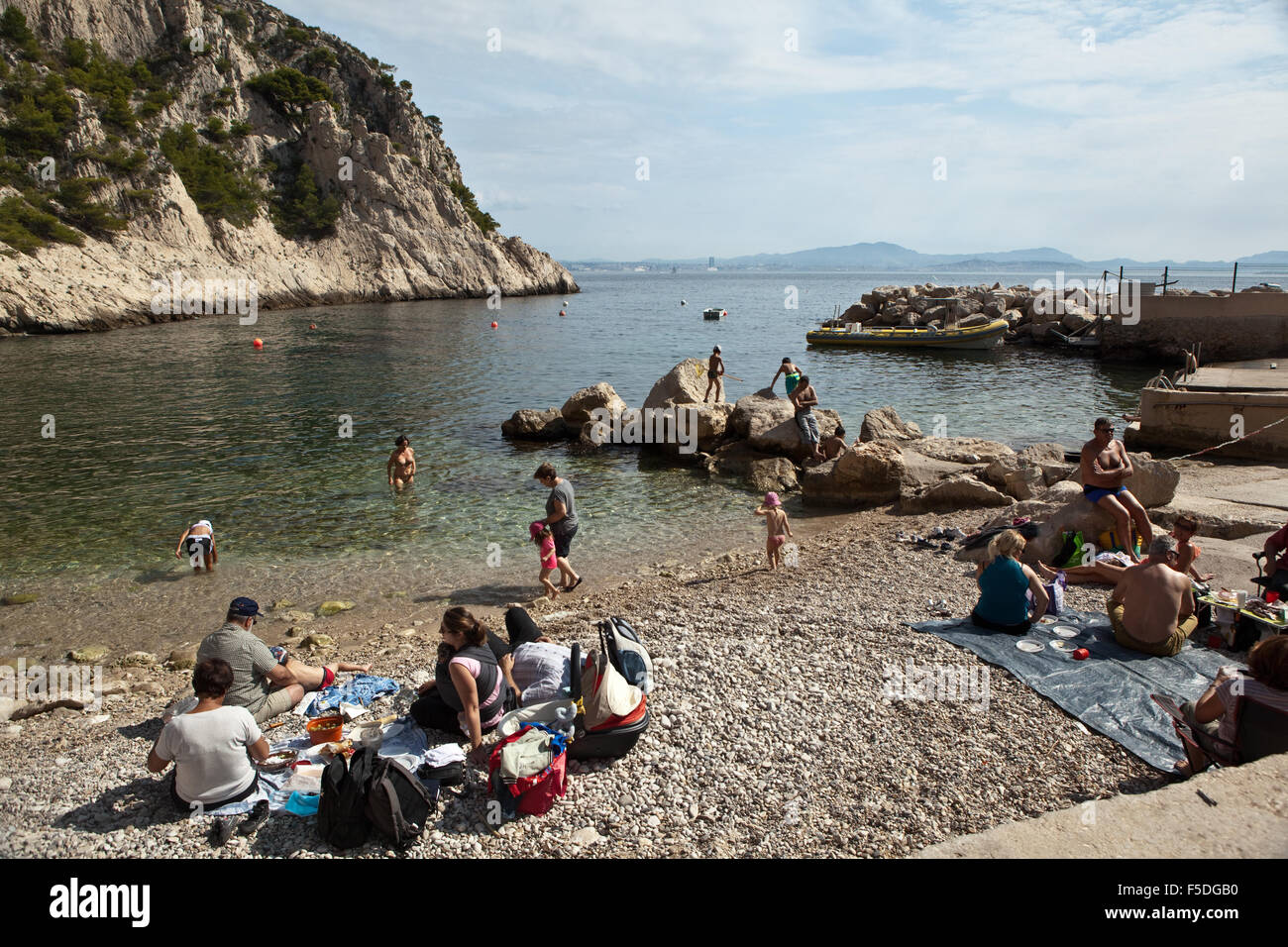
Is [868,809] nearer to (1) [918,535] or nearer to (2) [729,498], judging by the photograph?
(1) [918,535]

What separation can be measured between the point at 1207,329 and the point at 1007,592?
113ft

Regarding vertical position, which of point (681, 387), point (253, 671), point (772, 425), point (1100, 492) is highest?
point (681, 387)

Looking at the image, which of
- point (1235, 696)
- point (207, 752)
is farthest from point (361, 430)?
point (1235, 696)

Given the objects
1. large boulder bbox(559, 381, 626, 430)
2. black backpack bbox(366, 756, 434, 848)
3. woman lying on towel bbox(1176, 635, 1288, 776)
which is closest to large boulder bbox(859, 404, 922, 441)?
large boulder bbox(559, 381, 626, 430)

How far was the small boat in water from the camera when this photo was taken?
42844 millimetres

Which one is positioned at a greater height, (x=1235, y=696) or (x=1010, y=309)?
(x=1010, y=309)

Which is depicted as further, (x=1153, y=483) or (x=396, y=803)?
(x=1153, y=483)

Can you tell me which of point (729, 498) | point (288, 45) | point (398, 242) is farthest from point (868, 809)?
point (288, 45)

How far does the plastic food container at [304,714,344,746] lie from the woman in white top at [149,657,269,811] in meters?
0.90

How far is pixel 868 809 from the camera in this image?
205 inches

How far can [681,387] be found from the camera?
70.2 ft

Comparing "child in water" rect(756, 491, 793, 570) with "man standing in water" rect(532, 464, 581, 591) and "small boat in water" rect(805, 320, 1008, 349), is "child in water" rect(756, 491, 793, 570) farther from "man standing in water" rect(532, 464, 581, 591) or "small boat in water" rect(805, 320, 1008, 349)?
"small boat in water" rect(805, 320, 1008, 349)

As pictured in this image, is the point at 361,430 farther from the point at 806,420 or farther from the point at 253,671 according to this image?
the point at 253,671

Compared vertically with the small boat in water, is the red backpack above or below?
below
